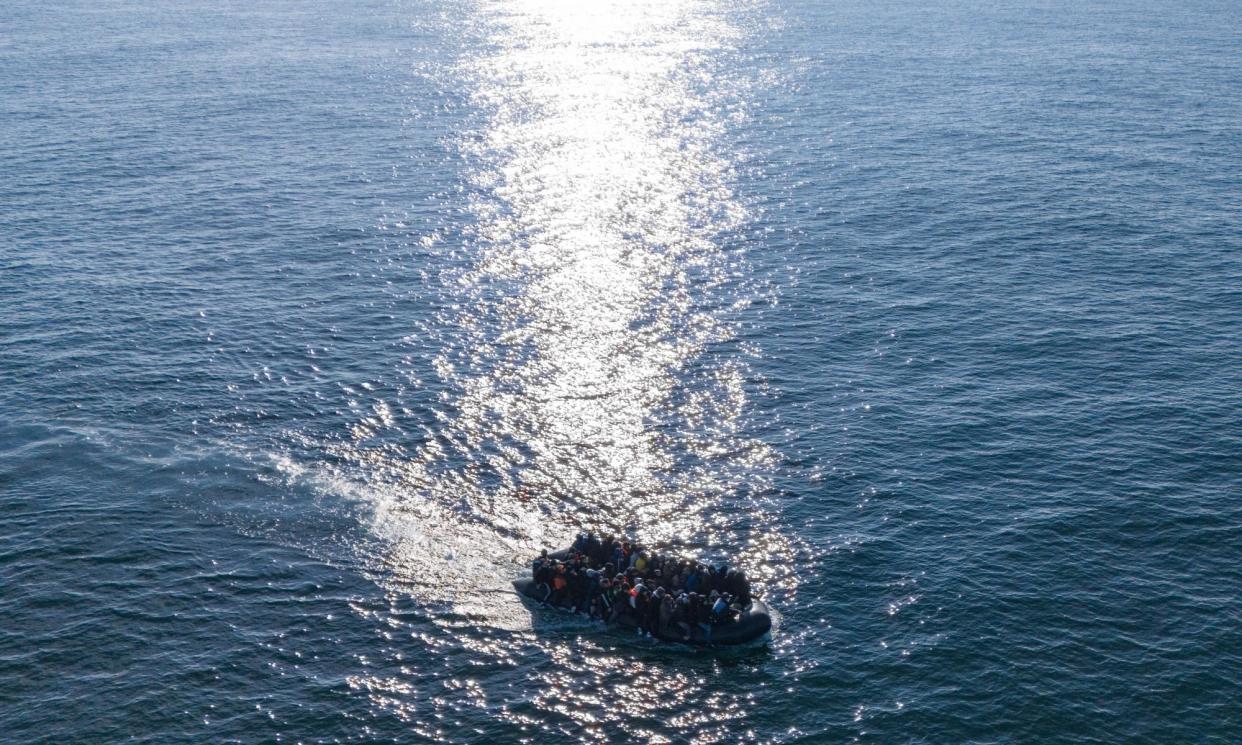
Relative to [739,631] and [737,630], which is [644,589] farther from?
[739,631]

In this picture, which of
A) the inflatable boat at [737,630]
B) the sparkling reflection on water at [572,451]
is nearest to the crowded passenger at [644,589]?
the inflatable boat at [737,630]

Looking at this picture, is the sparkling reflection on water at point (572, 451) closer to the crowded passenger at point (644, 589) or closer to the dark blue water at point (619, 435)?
the dark blue water at point (619, 435)

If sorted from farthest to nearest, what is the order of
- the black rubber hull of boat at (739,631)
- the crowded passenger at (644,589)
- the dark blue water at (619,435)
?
the crowded passenger at (644,589) → the black rubber hull of boat at (739,631) → the dark blue water at (619,435)

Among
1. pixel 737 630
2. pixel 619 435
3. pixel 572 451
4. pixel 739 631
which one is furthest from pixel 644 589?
pixel 619 435

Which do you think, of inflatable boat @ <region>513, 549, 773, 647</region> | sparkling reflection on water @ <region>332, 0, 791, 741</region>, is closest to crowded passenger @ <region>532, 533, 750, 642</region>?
inflatable boat @ <region>513, 549, 773, 647</region>

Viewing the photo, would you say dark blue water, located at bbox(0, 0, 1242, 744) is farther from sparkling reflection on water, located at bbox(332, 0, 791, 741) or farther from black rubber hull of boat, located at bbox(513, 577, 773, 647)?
black rubber hull of boat, located at bbox(513, 577, 773, 647)
